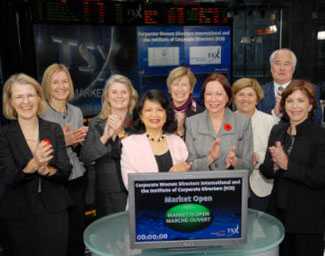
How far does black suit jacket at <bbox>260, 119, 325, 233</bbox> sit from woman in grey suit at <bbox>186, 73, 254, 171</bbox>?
34 centimetres

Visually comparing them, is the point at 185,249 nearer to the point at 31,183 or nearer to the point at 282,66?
the point at 31,183

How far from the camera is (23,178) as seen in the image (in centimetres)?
228

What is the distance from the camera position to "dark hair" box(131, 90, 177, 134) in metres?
2.46

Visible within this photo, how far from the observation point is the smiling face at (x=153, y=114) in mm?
2447

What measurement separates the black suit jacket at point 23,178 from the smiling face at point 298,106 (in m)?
1.58

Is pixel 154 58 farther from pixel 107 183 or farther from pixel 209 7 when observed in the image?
pixel 107 183

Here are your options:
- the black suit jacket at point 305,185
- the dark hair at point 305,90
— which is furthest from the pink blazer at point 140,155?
the dark hair at point 305,90

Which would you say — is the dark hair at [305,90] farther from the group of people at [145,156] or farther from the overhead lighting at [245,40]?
the overhead lighting at [245,40]

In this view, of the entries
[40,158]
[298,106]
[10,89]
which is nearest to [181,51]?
[298,106]

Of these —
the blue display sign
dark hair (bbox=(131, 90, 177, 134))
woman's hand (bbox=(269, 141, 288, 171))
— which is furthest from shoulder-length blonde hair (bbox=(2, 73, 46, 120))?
the blue display sign

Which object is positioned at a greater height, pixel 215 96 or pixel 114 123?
pixel 215 96

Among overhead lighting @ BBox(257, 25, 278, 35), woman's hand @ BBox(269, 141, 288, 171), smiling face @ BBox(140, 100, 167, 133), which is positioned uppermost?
overhead lighting @ BBox(257, 25, 278, 35)

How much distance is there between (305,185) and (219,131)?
70 cm

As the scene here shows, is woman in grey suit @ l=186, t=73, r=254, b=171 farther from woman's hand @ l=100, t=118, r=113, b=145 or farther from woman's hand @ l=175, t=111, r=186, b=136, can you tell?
woman's hand @ l=100, t=118, r=113, b=145
